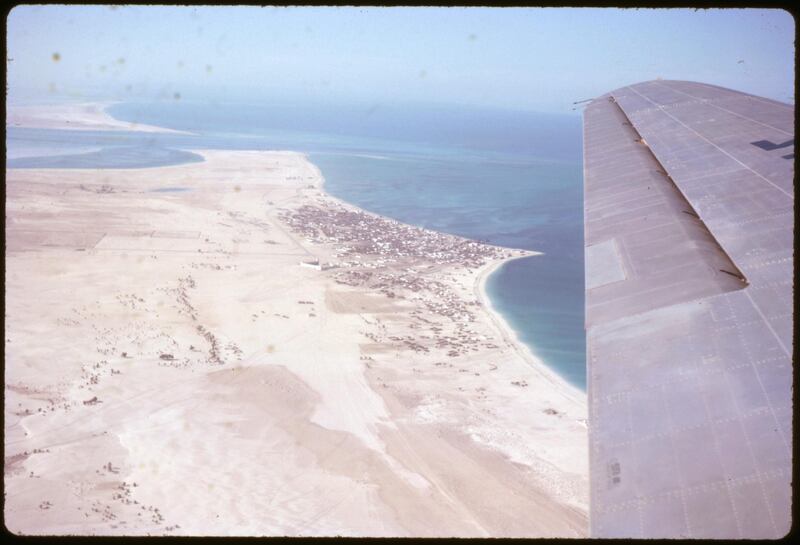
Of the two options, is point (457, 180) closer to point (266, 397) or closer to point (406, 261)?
point (406, 261)

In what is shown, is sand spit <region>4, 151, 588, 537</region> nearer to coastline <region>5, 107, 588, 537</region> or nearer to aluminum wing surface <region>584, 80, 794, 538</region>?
coastline <region>5, 107, 588, 537</region>

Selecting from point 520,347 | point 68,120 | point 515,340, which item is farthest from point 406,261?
point 68,120

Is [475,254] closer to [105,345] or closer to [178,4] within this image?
[105,345]

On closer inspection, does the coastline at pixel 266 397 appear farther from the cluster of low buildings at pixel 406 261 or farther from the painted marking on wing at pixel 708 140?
the painted marking on wing at pixel 708 140

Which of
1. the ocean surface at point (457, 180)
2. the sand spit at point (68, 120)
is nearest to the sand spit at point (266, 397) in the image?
the ocean surface at point (457, 180)

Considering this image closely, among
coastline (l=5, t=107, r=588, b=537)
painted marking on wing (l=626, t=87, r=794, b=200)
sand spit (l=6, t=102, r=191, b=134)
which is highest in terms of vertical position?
painted marking on wing (l=626, t=87, r=794, b=200)

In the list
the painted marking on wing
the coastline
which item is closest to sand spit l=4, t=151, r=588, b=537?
the coastline
